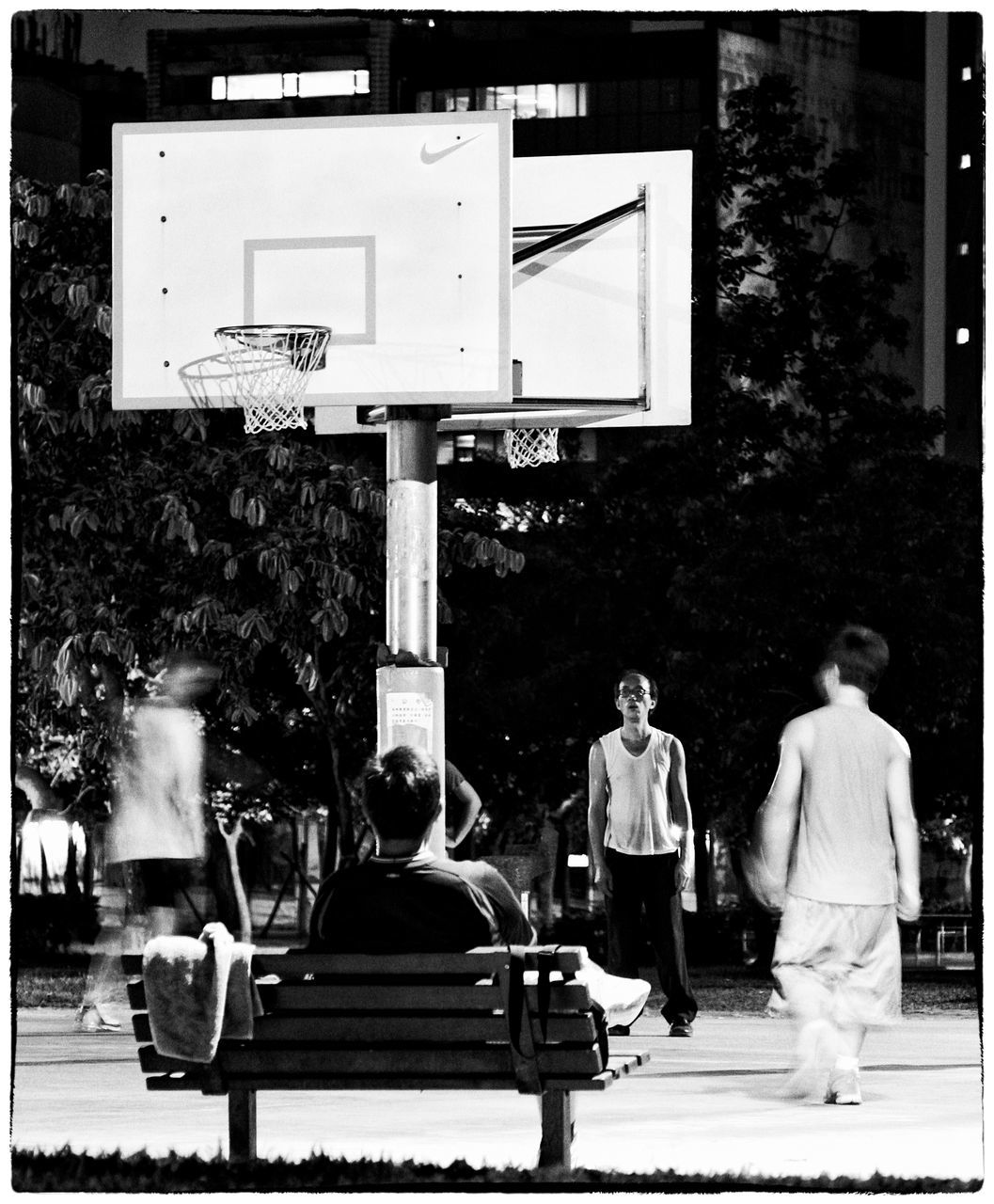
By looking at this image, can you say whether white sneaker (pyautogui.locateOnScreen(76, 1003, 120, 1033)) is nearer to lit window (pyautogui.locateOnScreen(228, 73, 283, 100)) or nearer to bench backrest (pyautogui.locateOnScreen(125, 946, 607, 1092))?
bench backrest (pyautogui.locateOnScreen(125, 946, 607, 1092))

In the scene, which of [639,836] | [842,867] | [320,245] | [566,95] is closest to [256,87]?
[566,95]

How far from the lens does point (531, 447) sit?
14.3 metres

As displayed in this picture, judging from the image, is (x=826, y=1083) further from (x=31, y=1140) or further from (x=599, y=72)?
(x=599, y=72)

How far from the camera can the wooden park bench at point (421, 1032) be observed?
7.51 m

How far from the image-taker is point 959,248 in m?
69.1

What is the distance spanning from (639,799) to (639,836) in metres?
0.21

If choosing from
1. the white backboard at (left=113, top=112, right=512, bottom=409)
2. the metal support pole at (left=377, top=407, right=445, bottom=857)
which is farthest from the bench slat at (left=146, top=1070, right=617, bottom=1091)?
the white backboard at (left=113, top=112, right=512, bottom=409)

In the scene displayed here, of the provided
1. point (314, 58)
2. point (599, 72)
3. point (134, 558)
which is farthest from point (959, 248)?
point (134, 558)

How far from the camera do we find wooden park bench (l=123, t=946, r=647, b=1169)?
7.51 m

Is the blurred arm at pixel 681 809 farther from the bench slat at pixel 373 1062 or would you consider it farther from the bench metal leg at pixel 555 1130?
the bench slat at pixel 373 1062

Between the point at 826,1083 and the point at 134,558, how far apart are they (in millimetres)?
14238

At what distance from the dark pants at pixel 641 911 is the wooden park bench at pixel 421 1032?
174 inches

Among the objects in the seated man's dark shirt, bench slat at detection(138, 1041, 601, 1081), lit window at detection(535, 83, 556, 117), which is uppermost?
lit window at detection(535, 83, 556, 117)

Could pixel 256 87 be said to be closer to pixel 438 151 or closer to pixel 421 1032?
pixel 438 151
